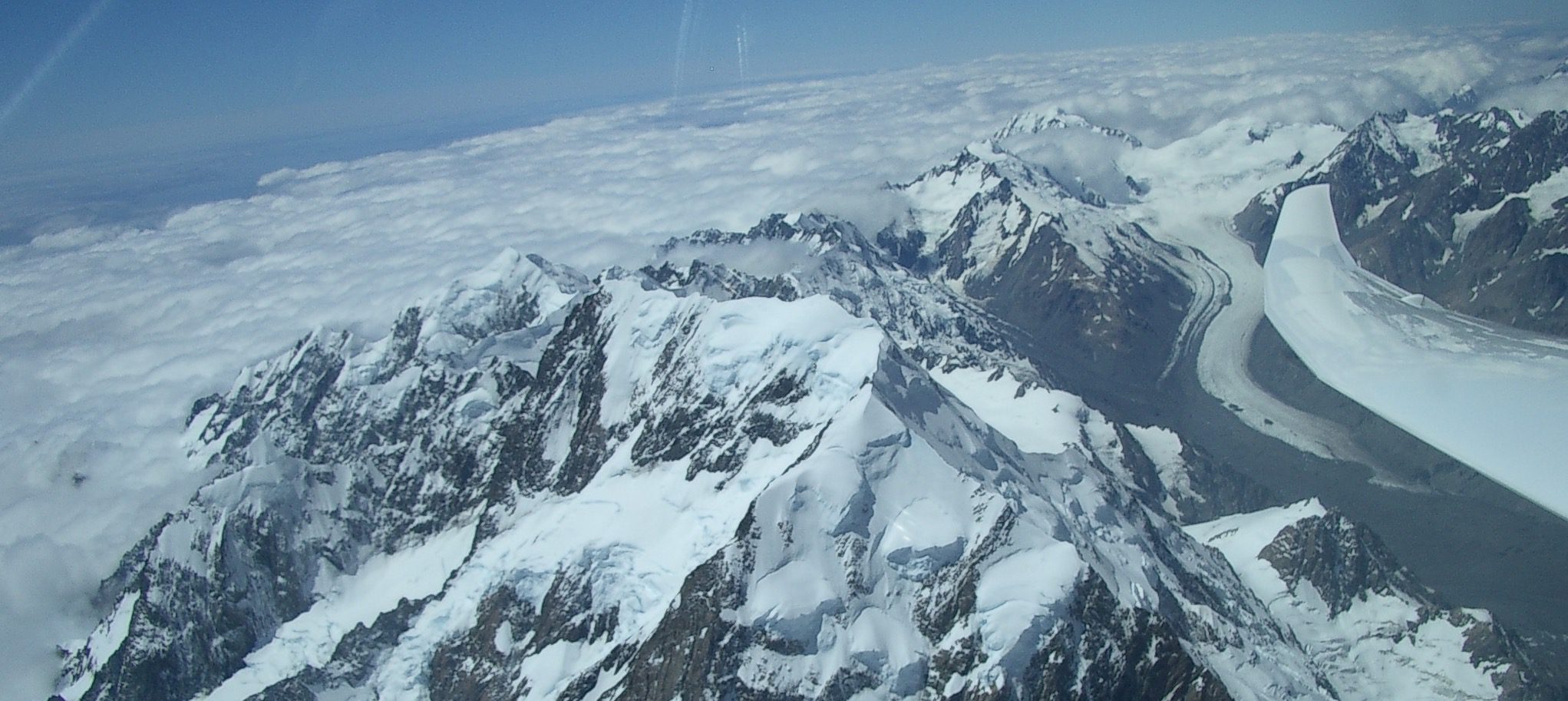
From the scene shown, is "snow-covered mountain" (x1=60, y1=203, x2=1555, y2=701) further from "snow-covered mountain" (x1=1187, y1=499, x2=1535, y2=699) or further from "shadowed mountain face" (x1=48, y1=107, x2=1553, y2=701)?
"snow-covered mountain" (x1=1187, y1=499, x2=1535, y2=699)

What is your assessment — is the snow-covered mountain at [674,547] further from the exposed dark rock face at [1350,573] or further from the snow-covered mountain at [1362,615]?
the exposed dark rock face at [1350,573]

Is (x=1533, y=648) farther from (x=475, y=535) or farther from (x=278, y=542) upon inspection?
(x=278, y=542)

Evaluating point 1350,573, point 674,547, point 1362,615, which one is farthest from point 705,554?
point 1350,573

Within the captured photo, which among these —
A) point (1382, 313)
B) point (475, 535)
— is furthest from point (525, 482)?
point (1382, 313)

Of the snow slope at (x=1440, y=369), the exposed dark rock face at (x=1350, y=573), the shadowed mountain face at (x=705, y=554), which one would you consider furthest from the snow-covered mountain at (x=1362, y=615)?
the snow slope at (x=1440, y=369)

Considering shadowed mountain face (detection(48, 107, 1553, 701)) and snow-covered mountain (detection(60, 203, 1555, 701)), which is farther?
shadowed mountain face (detection(48, 107, 1553, 701))

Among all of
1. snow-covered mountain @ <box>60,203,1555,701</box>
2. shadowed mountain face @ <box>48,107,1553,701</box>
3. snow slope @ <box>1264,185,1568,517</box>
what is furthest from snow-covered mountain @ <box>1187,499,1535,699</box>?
snow slope @ <box>1264,185,1568,517</box>
